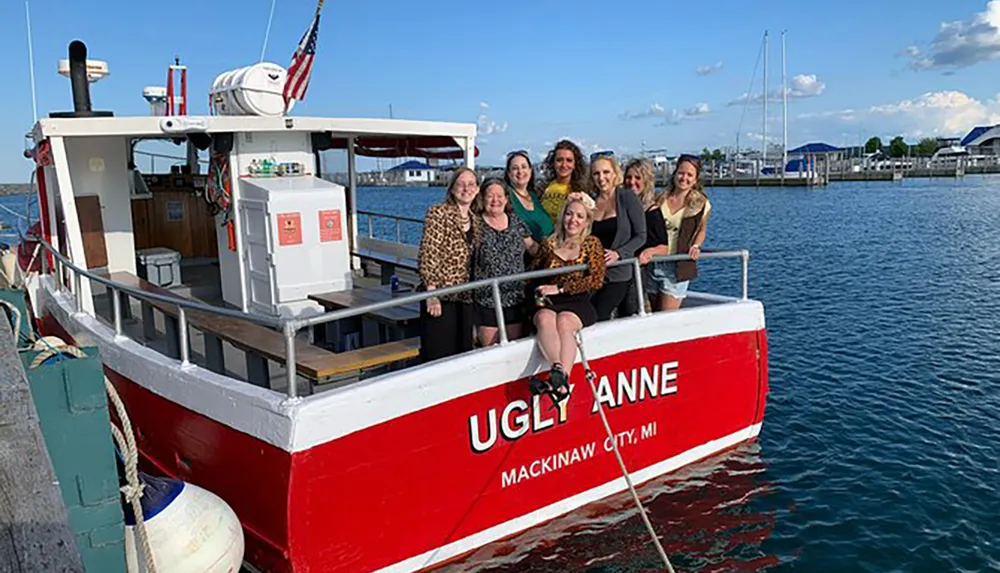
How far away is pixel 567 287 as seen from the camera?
18.2 ft

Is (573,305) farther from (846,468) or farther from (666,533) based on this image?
(846,468)

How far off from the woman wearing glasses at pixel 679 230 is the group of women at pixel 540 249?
0.27 metres

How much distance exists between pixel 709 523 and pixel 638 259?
2.43 meters

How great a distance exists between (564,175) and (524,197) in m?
0.50

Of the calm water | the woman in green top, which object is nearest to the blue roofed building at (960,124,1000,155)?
the calm water

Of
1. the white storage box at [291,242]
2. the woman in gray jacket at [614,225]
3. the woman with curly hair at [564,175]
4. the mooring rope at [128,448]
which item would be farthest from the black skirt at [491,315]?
the white storage box at [291,242]

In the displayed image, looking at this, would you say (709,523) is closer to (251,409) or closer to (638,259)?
(638,259)

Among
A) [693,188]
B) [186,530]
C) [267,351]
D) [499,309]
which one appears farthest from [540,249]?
[186,530]

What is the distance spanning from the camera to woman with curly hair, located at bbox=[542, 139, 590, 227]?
620 centimetres

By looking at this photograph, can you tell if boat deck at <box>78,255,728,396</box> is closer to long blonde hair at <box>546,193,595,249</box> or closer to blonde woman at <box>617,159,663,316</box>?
blonde woman at <box>617,159,663,316</box>

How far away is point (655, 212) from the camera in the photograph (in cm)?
636

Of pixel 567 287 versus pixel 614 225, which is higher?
pixel 614 225

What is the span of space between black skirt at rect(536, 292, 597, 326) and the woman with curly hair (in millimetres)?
816

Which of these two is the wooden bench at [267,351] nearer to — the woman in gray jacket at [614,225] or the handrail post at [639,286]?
the woman in gray jacket at [614,225]
